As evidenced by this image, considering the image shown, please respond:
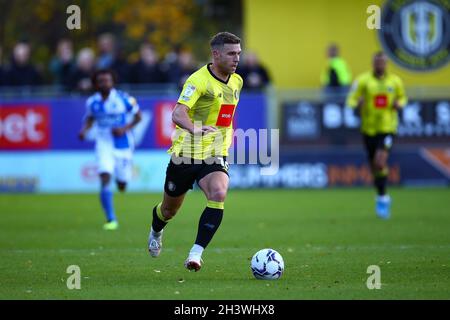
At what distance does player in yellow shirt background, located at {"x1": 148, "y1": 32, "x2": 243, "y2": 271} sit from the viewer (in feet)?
33.9

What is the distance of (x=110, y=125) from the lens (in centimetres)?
1677

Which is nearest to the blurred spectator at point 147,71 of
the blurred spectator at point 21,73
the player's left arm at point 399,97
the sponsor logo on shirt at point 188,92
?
the blurred spectator at point 21,73

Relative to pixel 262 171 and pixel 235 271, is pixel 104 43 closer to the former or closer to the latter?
pixel 262 171

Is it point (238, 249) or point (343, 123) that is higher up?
point (343, 123)

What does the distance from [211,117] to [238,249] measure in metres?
2.81

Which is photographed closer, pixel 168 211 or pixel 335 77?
pixel 168 211

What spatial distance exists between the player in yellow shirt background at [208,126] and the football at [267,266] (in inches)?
22.9

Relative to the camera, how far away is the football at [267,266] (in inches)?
391

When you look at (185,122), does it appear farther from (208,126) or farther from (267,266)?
(267,266)

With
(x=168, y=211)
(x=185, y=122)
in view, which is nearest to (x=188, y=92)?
(x=185, y=122)

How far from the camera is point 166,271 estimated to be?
10719 mm

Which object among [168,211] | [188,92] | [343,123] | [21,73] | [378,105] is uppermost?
[188,92]

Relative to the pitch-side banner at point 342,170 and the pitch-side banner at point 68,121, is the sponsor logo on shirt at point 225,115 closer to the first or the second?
the pitch-side banner at point 68,121
